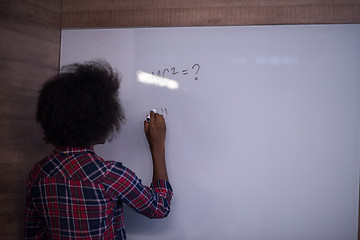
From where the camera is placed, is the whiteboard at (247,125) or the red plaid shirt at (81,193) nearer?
the red plaid shirt at (81,193)

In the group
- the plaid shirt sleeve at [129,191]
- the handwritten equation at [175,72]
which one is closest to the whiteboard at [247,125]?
the handwritten equation at [175,72]

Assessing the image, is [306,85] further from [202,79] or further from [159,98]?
[159,98]

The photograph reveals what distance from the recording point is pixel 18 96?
89cm

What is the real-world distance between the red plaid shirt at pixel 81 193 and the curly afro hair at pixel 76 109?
39 millimetres

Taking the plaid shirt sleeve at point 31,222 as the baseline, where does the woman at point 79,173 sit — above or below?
above

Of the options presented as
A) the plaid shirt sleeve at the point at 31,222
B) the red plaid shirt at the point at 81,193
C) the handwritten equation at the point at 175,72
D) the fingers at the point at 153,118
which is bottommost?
the plaid shirt sleeve at the point at 31,222

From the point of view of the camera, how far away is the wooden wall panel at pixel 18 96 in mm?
867

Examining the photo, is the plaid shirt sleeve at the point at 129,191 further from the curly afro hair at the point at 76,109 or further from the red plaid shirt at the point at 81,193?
the curly afro hair at the point at 76,109

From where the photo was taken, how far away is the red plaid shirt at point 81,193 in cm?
67

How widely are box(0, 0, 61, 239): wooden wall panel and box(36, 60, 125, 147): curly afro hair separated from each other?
0.23 metres

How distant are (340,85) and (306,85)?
4.1 inches

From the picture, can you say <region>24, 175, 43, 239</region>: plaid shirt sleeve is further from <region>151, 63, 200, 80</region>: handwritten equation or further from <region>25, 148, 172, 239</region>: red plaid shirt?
<region>151, 63, 200, 80</region>: handwritten equation

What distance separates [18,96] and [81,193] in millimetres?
443

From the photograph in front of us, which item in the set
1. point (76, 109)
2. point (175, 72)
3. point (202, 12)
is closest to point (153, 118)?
point (175, 72)
